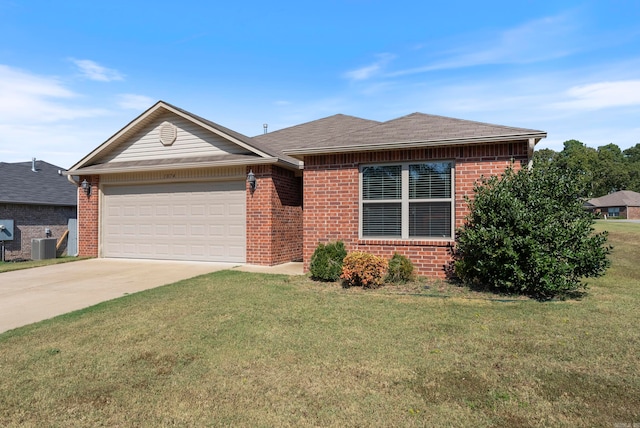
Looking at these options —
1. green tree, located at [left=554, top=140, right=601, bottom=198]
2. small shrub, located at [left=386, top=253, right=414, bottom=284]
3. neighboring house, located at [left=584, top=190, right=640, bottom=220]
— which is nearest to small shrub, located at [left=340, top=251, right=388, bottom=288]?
small shrub, located at [left=386, top=253, right=414, bottom=284]

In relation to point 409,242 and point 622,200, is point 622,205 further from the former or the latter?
point 409,242

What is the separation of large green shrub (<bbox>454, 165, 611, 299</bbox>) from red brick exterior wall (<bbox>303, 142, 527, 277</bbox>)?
705 mm

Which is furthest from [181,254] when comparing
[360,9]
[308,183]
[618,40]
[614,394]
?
[618,40]


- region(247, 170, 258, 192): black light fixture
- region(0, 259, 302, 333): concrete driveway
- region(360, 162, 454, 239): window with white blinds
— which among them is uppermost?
region(247, 170, 258, 192): black light fixture

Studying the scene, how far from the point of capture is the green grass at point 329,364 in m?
2.98

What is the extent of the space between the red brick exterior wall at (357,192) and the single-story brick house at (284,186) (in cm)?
2

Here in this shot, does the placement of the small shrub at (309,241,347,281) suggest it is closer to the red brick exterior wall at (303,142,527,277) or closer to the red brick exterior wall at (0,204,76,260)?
the red brick exterior wall at (303,142,527,277)

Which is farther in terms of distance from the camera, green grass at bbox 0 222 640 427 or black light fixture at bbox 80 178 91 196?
black light fixture at bbox 80 178 91 196

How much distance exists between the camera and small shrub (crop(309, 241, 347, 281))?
8.27 metres

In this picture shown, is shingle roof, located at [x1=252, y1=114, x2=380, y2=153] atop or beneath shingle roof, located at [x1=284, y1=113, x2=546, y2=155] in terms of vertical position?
atop

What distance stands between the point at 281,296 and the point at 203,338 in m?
2.30

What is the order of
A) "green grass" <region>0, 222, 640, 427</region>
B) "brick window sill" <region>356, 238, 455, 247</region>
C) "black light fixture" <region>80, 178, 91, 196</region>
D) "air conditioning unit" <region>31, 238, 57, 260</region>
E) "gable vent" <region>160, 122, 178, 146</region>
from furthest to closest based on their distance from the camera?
"air conditioning unit" <region>31, 238, 57, 260</region> < "black light fixture" <region>80, 178, 91, 196</region> < "gable vent" <region>160, 122, 178, 146</region> < "brick window sill" <region>356, 238, 455, 247</region> < "green grass" <region>0, 222, 640, 427</region>

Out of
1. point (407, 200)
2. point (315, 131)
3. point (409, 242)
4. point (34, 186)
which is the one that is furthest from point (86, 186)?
point (409, 242)

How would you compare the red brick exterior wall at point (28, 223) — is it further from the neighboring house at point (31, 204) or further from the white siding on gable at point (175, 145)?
the white siding on gable at point (175, 145)
